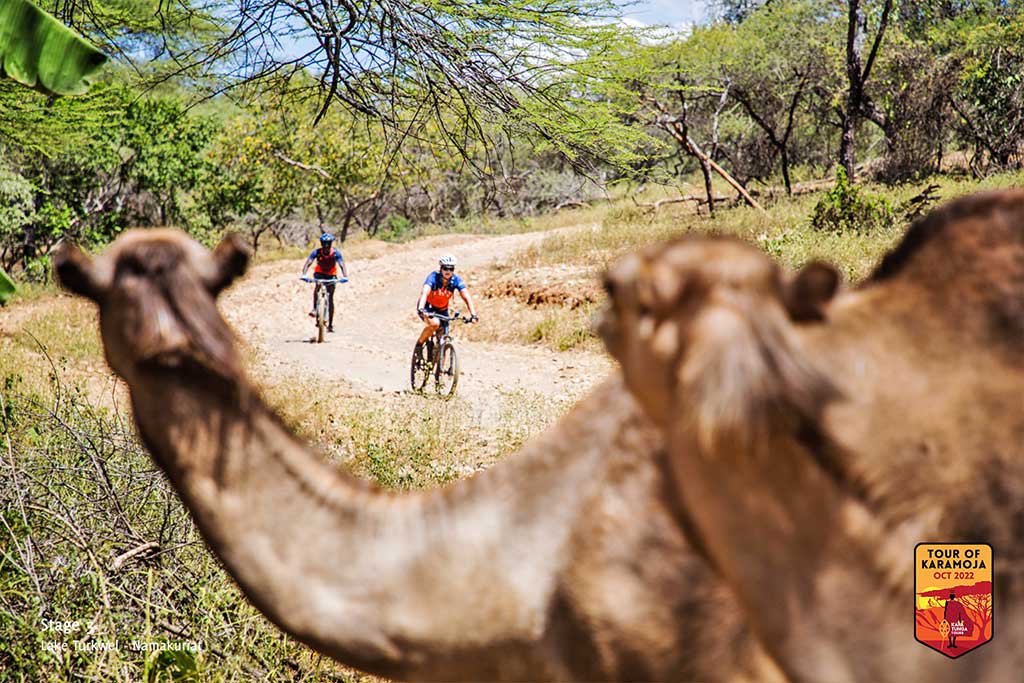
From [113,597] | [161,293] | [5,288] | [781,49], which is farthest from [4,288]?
[781,49]

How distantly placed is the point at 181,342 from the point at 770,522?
1.12m

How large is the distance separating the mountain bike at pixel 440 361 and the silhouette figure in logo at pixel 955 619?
31.8ft

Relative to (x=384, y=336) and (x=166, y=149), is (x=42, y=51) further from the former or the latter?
(x=166, y=149)

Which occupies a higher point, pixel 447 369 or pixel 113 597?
pixel 447 369

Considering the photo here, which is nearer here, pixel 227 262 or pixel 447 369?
pixel 227 262

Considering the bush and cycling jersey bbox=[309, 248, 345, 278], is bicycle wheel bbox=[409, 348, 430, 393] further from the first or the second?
the bush

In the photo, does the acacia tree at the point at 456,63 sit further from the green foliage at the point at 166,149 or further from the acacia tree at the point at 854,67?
the green foliage at the point at 166,149

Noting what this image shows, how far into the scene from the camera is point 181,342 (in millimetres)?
1741

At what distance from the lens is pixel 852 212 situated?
1784 cm

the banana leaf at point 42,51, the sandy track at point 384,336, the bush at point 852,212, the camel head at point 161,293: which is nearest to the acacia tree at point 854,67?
the bush at point 852,212

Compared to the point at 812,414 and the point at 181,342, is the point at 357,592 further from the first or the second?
the point at 812,414

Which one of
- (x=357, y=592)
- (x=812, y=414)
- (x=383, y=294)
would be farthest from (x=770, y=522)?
(x=383, y=294)

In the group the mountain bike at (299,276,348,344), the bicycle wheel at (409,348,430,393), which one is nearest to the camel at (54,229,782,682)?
the bicycle wheel at (409,348,430,393)

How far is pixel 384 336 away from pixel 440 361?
7.77m
